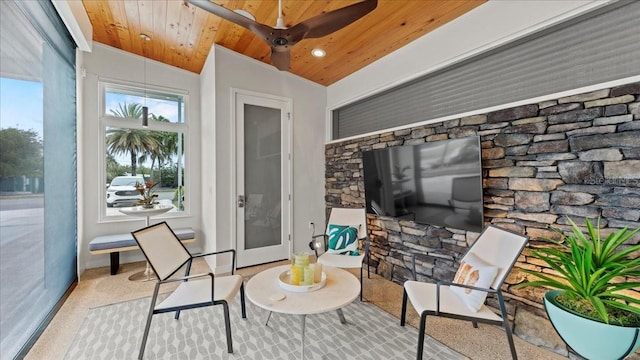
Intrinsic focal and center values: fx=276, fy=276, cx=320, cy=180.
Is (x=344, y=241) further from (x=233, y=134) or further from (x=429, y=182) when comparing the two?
(x=233, y=134)

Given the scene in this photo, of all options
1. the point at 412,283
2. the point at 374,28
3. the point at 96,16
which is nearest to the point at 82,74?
the point at 96,16

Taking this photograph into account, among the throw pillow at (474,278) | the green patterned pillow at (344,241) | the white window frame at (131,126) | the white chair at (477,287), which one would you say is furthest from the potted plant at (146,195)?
the throw pillow at (474,278)

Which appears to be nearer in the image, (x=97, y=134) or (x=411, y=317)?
(x=411, y=317)

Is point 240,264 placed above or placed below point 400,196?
below

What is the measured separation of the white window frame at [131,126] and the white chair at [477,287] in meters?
3.80

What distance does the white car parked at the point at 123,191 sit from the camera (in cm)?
409

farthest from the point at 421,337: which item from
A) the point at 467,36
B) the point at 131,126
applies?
the point at 131,126

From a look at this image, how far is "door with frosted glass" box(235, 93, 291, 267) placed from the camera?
3914mm

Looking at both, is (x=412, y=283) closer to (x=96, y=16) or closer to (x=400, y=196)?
(x=400, y=196)

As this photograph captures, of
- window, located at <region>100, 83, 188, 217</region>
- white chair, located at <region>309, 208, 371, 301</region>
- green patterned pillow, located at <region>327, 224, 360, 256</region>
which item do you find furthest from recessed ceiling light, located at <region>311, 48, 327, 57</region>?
window, located at <region>100, 83, 188, 217</region>

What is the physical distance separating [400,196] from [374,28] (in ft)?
6.26

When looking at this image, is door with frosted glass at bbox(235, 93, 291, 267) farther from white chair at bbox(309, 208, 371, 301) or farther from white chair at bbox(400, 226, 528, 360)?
white chair at bbox(400, 226, 528, 360)

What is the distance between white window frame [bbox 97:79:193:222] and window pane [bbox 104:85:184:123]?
0.13ft

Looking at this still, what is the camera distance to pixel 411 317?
2.57 meters
